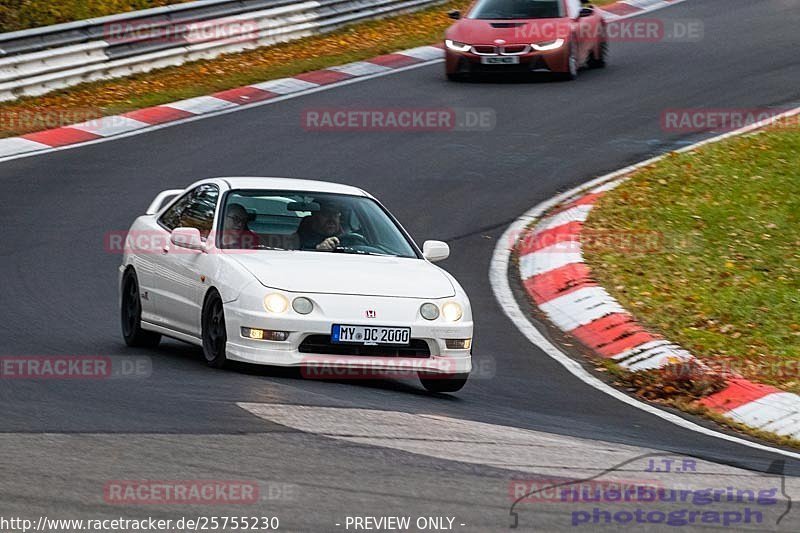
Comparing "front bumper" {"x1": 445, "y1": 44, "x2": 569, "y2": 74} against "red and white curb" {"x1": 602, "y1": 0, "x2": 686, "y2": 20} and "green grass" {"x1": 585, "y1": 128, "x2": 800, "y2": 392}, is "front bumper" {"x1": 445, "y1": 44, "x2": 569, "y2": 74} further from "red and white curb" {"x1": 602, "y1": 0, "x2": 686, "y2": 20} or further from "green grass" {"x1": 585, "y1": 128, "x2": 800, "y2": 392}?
"red and white curb" {"x1": 602, "y1": 0, "x2": 686, "y2": 20}

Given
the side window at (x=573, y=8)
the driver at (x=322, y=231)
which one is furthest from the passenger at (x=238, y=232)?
the side window at (x=573, y=8)

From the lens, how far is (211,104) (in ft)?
65.7

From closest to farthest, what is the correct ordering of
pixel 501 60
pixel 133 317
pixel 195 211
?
pixel 195 211, pixel 133 317, pixel 501 60

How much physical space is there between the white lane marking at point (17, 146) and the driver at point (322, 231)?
8.58 m

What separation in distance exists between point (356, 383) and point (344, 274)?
686 mm

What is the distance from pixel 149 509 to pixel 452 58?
1626 cm

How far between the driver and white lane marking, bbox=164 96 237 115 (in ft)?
33.0

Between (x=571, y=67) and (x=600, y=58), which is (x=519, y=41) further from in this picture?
(x=600, y=58)

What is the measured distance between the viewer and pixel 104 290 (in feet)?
40.2

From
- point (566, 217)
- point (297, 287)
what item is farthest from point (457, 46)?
point (297, 287)

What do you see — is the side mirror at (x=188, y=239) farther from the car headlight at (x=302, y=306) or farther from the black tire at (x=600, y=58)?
the black tire at (x=600, y=58)

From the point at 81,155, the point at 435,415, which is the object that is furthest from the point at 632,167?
the point at 435,415

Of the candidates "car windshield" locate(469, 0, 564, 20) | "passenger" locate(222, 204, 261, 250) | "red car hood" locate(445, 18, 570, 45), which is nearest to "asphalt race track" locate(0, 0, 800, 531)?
"red car hood" locate(445, 18, 570, 45)

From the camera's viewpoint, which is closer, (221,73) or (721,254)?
(721,254)
